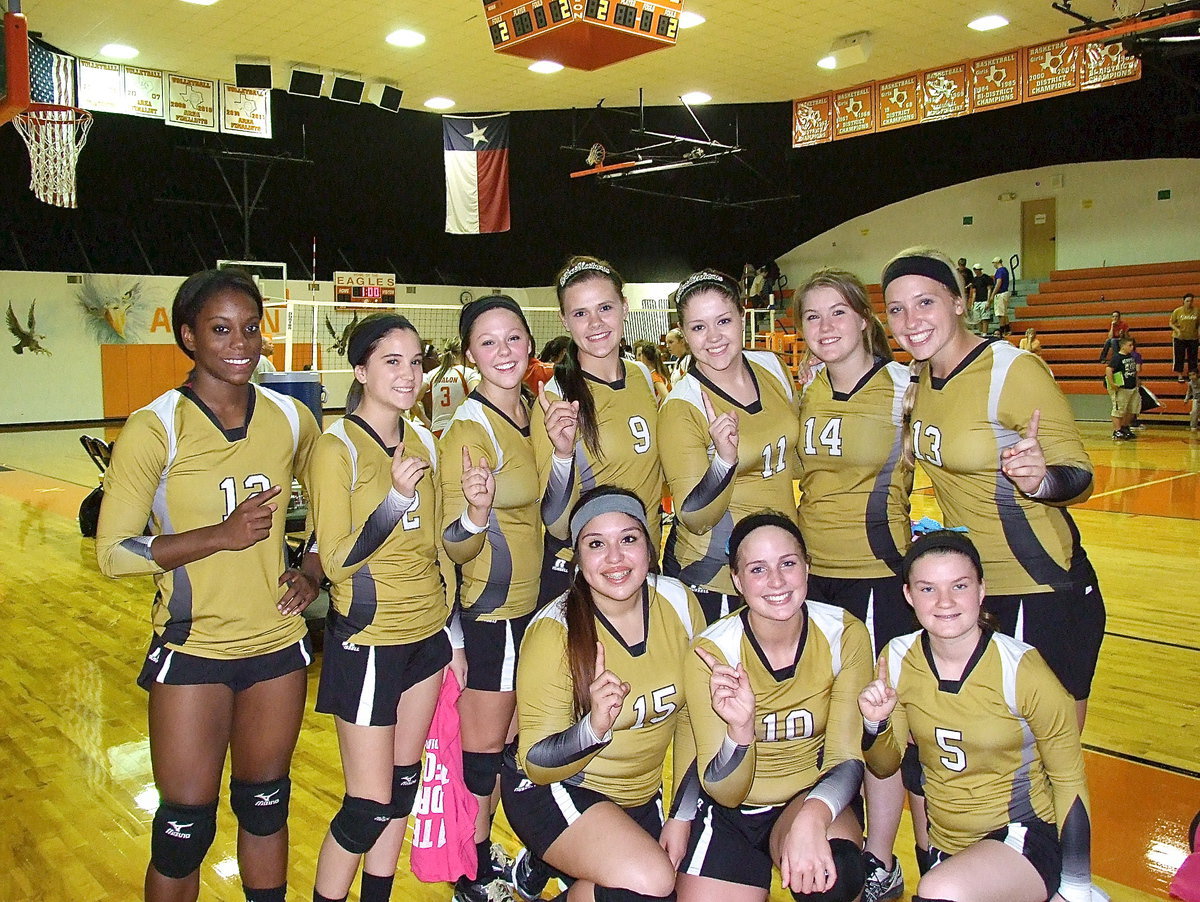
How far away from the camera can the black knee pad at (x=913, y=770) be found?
2566 mm

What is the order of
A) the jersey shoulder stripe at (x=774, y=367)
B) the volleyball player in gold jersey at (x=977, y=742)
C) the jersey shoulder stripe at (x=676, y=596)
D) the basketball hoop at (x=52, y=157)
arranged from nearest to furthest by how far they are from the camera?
the volleyball player in gold jersey at (x=977, y=742)
the jersey shoulder stripe at (x=676, y=596)
the jersey shoulder stripe at (x=774, y=367)
the basketball hoop at (x=52, y=157)

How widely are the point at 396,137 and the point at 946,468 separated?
63.0ft

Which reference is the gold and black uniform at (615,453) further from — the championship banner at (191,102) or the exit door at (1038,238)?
the exit door at (1038,238)

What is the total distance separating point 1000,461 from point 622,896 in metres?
1.47

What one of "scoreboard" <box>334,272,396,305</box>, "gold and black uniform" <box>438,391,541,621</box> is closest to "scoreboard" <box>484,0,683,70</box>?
"gold and black uniform" <box>438,391,541,621</box>

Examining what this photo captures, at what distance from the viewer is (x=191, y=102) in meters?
13.0

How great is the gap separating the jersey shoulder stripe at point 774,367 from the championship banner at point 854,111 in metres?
11.7

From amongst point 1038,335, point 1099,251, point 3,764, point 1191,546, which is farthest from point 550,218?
point 3,764

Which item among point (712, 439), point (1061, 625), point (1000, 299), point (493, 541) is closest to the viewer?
point (1061, 625)

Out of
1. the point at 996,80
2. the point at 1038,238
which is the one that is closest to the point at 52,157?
the point at 996,80

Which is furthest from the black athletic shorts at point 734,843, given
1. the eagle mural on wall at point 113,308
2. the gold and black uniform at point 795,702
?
the eagle mural on wall at point 113,308

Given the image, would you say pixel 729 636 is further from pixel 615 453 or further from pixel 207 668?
pixel 207 668

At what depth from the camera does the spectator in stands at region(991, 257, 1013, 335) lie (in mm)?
19531

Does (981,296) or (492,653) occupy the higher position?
(981,296)
